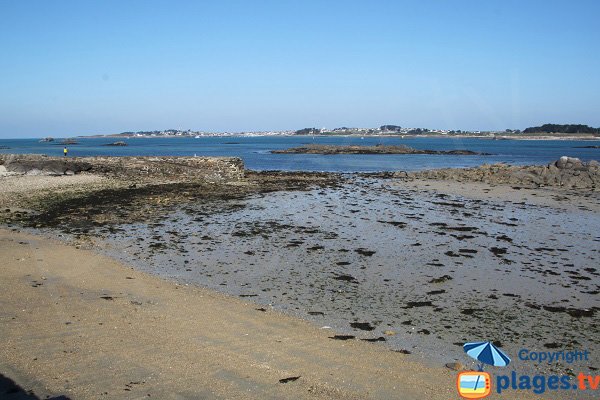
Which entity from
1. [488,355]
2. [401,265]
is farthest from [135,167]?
[488,355]

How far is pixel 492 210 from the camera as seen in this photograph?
19.9 meters

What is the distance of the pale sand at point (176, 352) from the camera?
188 inches

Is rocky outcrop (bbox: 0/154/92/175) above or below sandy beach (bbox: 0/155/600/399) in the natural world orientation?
above

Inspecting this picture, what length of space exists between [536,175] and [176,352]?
105 ft

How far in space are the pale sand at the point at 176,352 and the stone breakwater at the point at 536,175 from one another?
2783 centimetres

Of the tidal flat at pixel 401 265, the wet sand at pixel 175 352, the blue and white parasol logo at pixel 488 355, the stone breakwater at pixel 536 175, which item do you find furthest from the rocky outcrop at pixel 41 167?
the blue and white parasol logo at pixel 488 355

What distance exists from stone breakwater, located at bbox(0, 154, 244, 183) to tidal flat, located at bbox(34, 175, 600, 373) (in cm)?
1122

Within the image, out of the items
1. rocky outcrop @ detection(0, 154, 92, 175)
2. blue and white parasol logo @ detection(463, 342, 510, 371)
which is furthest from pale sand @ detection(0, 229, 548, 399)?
rocky outcrop @ detection(0, 154, 92, 175)

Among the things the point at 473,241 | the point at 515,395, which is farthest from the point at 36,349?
the point at 473,241

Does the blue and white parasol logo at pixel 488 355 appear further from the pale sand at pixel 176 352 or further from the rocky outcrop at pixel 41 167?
the rocky outcrop at pixel 41 167

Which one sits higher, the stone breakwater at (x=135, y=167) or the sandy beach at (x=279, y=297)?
the stone breakwater at (x=135, y=167)

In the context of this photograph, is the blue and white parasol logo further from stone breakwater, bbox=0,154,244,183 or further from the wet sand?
stone breakwater, bbox=0,154,244,183

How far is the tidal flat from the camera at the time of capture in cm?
709

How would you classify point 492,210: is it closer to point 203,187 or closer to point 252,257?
point 252,257
